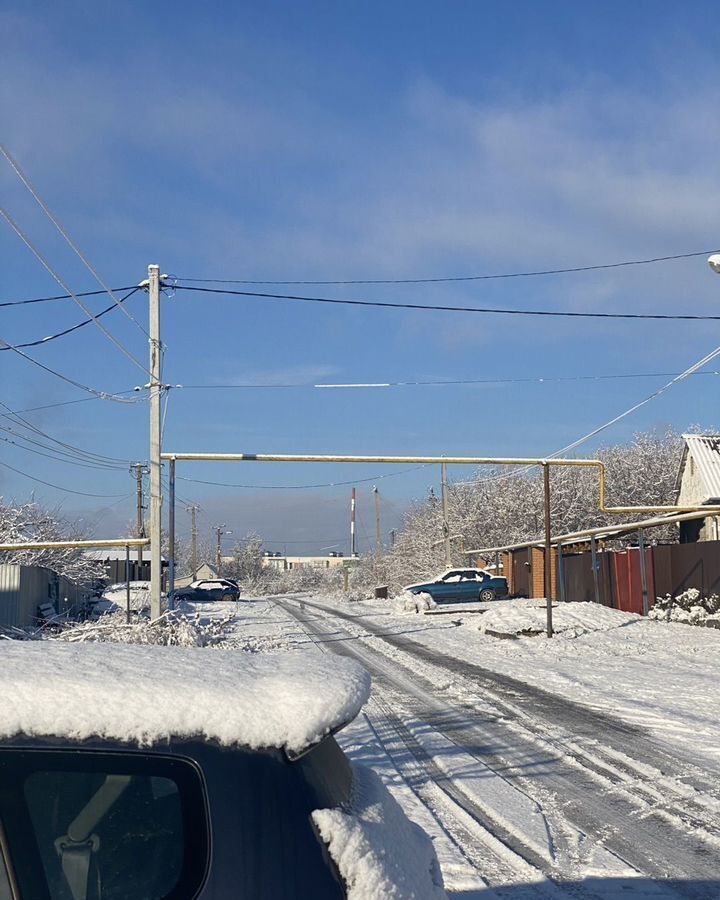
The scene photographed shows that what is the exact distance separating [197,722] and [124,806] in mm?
272

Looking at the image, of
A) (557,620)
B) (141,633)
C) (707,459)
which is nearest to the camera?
(141,633)

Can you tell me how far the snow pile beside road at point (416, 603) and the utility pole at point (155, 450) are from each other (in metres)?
20.3

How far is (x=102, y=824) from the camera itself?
7.82 feet

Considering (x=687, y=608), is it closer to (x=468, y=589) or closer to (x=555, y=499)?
(x=468, y=589)

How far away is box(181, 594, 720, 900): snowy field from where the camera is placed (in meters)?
5.96

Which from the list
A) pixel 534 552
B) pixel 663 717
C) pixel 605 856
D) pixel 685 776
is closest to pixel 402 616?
pixel 534 552

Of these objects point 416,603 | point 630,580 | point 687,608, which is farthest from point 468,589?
point 687,608

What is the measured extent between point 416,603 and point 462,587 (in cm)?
460

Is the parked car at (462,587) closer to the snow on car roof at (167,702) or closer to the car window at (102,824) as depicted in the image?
the snow on car roof at (167,702)

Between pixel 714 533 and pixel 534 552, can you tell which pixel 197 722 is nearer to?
pixel 714 533

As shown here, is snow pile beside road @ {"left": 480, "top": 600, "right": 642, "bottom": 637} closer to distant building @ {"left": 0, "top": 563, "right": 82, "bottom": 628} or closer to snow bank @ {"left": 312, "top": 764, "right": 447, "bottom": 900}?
distant building @ {"left": 0, "top": 563, "right": 82, "bottom": 628}

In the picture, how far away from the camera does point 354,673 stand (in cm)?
291

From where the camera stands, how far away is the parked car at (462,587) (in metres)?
44.4

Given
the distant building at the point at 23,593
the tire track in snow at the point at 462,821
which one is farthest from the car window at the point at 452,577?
the tire track in snow at the point at 462,821
